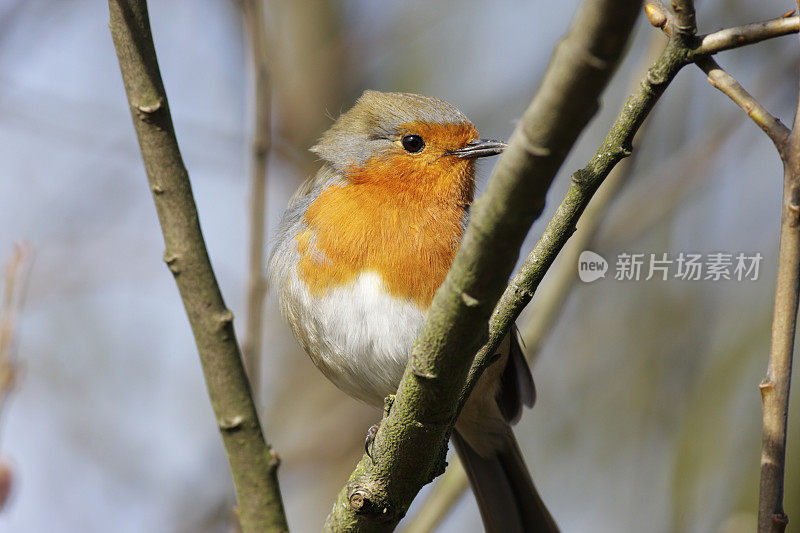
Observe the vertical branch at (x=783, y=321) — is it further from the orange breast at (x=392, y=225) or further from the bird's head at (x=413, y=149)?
the bird's head at (x=413, y=149)

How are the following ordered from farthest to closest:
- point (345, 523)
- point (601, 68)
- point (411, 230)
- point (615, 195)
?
1. point (615, 195)
2. point (411, 230)
3. point (345, 523)
4. point (601, 68)

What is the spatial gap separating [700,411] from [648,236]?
132 cm

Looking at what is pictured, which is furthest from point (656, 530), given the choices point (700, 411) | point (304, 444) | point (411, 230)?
point (411, 230)

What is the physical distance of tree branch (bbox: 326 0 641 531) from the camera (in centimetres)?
123

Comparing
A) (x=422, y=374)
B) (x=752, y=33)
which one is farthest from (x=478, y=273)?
(x=752, y=33)

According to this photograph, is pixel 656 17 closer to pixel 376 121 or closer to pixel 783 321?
pixel 783 321

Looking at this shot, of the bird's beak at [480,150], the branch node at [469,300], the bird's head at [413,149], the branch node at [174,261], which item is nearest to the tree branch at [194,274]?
the branch node at [174,261]

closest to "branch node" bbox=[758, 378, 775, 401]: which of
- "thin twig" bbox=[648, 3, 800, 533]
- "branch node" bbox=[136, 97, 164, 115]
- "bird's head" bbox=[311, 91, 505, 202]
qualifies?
"thin twig" bbox=[648, 3, 800, 533]

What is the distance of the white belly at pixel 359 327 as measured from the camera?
10.3ft

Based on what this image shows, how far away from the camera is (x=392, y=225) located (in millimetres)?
3238

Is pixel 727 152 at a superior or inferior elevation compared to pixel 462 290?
superior

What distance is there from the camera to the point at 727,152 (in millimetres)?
4969

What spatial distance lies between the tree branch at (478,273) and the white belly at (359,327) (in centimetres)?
89

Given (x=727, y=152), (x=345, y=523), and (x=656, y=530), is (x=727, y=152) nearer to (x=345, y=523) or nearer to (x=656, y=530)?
Answer: (x=656, y=530)
